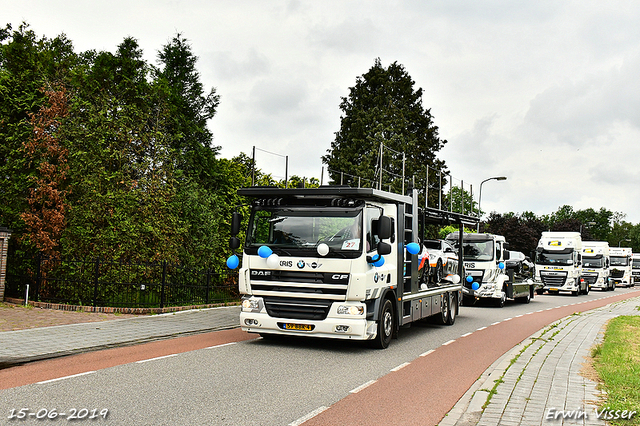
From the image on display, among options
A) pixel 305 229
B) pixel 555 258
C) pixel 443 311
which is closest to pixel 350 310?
pixel 305 229

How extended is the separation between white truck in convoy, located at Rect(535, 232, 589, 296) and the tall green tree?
1406 cm

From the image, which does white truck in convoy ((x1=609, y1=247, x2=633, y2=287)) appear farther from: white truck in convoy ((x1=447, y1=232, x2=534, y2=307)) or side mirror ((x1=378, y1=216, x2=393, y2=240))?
side mirror ((x1=378, y1=216, x2=393, y2=240))

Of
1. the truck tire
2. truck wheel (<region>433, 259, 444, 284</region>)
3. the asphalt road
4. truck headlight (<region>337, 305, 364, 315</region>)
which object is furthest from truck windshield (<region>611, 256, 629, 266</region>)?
truck headlight (<region>337, 305, 364, 315</region>)

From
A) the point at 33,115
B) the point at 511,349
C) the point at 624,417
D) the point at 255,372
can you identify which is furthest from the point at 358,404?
the point at 33,115

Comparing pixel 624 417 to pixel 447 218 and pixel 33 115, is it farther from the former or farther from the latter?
pixel 33 115

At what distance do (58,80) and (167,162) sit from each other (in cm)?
435

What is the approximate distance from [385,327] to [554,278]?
2797 centimetres

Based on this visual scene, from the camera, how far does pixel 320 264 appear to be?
9.75 meters

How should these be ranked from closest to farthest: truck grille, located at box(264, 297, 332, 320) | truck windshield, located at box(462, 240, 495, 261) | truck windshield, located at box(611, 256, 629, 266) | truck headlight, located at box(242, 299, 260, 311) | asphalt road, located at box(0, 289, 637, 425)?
asphalt road, located at box(0, 289, 637, 425) < truck grille, located at box(264, 297, 332, 320) < truck headlight, located at box(242, 299, 260, 311) < truck windshield, located at box(462, 240, 495, 261) < truck windshield, located at box(611, 256, 629, 266)

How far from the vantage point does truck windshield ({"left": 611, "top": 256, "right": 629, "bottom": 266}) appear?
56375mm

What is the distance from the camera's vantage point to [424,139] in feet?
179

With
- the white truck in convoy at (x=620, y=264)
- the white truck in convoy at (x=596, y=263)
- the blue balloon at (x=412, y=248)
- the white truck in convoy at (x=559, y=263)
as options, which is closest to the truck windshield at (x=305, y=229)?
the blue balloon at (x=412, y=248)

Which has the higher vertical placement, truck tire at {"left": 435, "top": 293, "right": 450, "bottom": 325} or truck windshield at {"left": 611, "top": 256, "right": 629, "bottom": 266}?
truck windshield at {"left": 611, "top": 256, "right": 629, "bottom": 266}

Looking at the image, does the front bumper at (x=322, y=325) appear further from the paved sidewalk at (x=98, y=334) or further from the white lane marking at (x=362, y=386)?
the paved sidewalk at (x=98, y=334)
